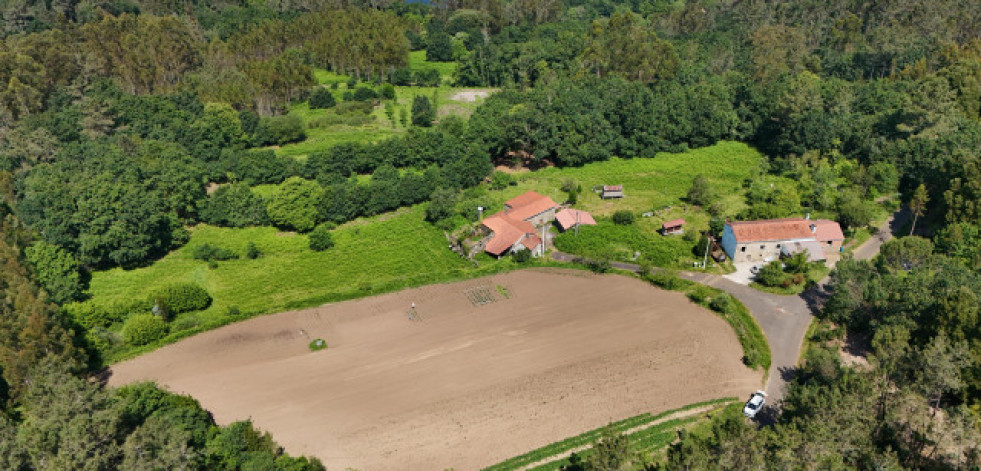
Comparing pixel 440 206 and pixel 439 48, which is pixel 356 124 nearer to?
pixel 440 206

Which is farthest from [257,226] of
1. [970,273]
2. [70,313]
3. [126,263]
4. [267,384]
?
[970,273]

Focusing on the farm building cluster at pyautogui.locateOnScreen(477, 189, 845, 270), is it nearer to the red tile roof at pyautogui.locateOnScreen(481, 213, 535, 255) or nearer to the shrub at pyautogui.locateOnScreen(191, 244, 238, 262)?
the red tile roof at pyautogui.locateOnScreen(481, 213, 535, 255)

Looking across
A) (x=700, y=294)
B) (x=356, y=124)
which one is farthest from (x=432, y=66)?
(x=700, y=294)

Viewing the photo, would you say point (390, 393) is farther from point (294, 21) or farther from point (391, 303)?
point (294, 21)

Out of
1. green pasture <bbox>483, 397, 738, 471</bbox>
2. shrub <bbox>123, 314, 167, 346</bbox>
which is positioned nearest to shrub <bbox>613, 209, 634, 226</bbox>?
green pasture <bbox>483, 397, 738, 471</bbox>

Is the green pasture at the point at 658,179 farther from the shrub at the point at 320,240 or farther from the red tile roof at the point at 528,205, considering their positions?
the shrub at the point at 320,240

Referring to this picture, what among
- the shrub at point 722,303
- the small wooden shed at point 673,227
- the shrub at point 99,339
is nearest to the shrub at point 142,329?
the shrub at point 99,339

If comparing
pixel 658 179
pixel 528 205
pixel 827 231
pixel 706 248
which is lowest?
pixel 658 179
